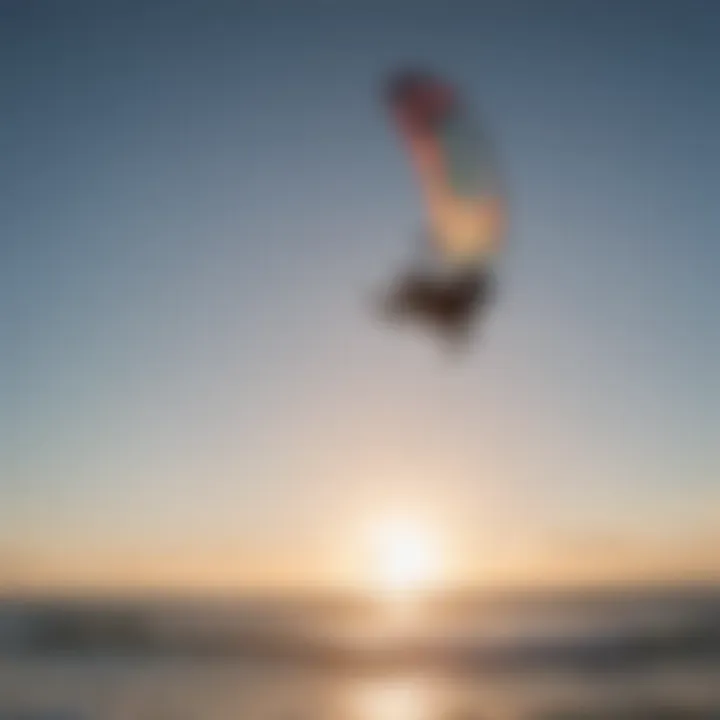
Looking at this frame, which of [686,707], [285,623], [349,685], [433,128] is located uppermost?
[285,623]

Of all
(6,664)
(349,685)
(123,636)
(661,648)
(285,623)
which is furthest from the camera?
(285,623)

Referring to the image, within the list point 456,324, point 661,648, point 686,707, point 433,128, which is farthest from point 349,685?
point 433,128

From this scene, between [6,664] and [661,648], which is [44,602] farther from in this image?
[661,648]

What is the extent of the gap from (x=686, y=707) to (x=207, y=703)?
3077 millimetres

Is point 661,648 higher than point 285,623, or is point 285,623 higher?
point 285,623

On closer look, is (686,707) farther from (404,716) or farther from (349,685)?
(349,685)

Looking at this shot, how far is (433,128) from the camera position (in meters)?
4.48

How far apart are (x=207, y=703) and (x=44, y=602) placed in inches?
504

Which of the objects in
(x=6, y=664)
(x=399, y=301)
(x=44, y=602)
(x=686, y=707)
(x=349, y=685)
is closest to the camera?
(x=399, y=301)

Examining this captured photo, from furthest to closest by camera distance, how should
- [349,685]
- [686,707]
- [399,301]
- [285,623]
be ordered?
1. [285,623]
2. [349,685]
3. [686,707]
4. [399,301]

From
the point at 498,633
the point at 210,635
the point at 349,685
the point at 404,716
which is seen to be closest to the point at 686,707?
the point at 404,716

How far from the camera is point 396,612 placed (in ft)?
63.6

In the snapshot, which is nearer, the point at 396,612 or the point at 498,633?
the point at 498,633

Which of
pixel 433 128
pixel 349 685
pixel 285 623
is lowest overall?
pixel 349 685
